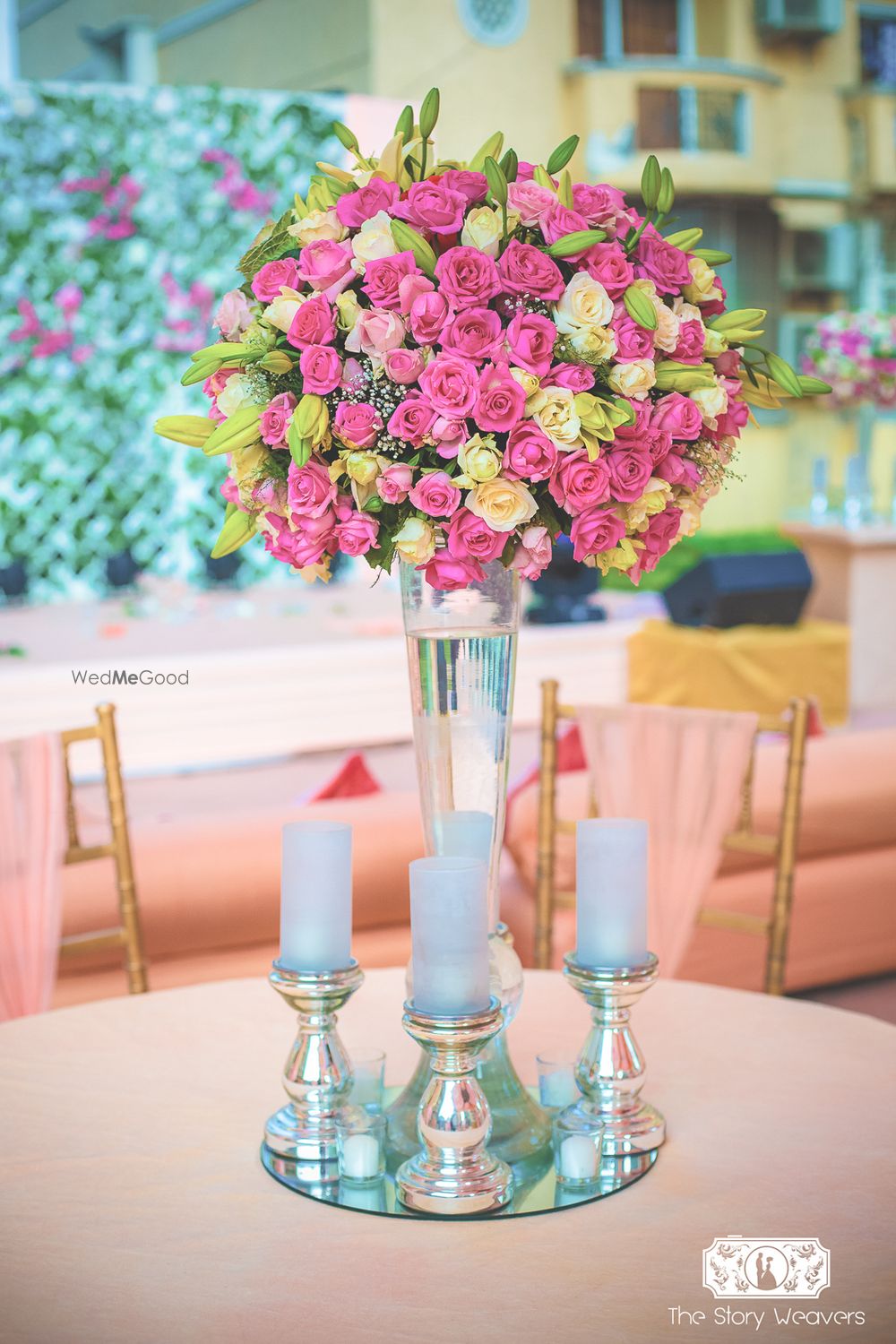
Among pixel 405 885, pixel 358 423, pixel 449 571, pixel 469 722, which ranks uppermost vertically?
pixel 358 423

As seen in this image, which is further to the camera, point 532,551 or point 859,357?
point 859,357

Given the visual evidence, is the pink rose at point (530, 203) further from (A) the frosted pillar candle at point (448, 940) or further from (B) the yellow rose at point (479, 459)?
(A) the frosted pillar candle at point (448, 940)

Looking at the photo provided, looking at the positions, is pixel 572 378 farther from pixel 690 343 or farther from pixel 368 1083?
pixel 368 1083

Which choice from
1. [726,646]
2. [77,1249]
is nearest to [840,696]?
[726,646]

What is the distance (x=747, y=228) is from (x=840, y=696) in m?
8.12

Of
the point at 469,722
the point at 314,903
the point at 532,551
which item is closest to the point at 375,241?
the point at 532,551

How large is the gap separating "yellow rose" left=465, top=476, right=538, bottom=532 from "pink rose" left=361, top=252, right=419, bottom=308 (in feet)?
0.46

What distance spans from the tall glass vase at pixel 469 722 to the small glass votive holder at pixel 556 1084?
31mm

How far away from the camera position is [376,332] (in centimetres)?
99

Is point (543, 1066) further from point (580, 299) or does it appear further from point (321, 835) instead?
point (580, 299)

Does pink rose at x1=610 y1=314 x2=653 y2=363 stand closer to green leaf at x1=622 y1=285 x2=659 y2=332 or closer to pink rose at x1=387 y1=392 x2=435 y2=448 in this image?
green leaf at x1=622 y1=285 x2=659 y2=332

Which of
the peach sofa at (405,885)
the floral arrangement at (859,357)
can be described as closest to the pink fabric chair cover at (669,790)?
the peach sofa at (405,885)

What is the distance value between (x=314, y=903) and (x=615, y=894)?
223 mm

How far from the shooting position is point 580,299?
39.4 inches
